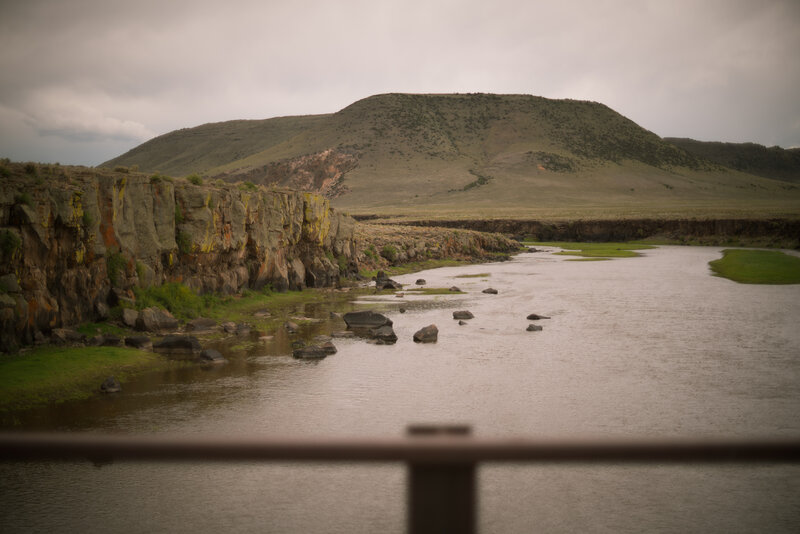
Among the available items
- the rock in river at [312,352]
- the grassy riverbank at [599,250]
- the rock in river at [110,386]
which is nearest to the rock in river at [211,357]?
the rock in river at [312,352]

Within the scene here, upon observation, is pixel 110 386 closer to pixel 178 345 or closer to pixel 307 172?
pixel 178 345

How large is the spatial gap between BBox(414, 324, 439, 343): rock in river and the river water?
324 mm

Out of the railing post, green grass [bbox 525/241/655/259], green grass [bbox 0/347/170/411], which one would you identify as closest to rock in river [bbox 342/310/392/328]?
green grass [bbox 0/347/170/411]

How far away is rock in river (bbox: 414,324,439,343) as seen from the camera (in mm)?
21311

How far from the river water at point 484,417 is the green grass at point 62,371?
2.61 feet

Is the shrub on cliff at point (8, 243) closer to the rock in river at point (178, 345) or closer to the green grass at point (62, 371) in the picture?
the green grass at point (62, 371)

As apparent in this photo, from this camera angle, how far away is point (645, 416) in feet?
44.7

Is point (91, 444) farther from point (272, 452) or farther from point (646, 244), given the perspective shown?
point (646, 244)

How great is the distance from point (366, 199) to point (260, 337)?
115067mm

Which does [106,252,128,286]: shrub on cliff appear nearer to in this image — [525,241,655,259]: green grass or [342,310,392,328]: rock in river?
[342,310,392,328]: rock in river

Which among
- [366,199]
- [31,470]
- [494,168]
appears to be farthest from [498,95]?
[31,470]

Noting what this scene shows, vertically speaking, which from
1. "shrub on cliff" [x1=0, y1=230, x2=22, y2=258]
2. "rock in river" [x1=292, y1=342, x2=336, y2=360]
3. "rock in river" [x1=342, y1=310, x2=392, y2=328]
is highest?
"shrub on cliff" [x1=0, y1=230, x2=22, y2=258]

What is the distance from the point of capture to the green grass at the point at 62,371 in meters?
14.1

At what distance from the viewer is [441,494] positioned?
2660 millimetres
